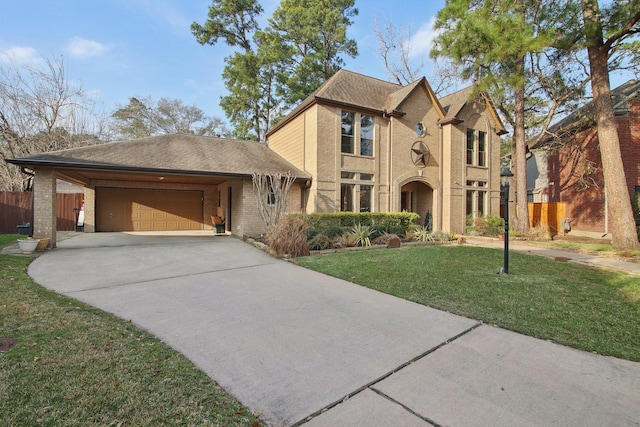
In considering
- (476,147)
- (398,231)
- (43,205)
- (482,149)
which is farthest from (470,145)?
(43,205)

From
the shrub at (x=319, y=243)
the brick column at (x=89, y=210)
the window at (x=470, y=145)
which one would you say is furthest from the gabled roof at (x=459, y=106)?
the brick column at (x=89, y=210)

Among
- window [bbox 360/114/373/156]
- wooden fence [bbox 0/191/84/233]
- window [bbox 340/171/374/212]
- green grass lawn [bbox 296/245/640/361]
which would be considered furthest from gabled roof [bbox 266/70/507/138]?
wooden fence [bbox 0/191/84/233]

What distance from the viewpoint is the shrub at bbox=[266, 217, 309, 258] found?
366 inches

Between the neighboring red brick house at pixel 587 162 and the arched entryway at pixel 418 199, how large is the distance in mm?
6843

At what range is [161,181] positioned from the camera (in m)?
17.1

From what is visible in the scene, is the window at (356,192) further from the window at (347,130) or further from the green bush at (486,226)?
the green bush at (486,226)

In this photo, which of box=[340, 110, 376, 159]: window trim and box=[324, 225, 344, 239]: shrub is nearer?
box=[324, 225, 344, 239]: shrub

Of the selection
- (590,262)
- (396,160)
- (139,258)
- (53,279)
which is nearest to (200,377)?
(53,279)

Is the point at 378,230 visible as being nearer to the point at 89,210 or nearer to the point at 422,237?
the point at 422,237

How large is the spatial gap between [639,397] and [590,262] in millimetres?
7646

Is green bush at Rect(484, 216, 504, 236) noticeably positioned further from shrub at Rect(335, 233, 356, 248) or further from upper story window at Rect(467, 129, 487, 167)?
shrub at Rect(335, 233, 356, 248)

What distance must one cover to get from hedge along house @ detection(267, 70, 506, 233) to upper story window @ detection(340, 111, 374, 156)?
47 millimetres

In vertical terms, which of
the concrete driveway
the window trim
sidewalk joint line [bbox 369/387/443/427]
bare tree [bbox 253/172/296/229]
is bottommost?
sidewalk joint line [bbox 369/387/443/427]

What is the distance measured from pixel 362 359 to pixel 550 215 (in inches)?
773
